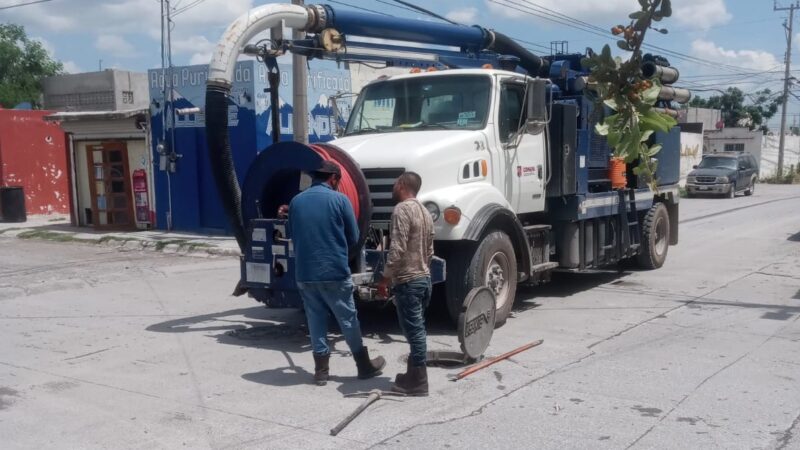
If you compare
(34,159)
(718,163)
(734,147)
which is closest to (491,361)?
(34,159)

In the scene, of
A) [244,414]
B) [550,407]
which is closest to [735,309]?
[550,407]

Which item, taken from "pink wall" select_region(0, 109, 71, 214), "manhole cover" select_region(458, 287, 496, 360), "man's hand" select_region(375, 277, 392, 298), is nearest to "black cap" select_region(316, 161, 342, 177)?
"man's hand" select_region(375, 277, 392, 298)

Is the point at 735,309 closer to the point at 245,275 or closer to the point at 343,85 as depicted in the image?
the point at 245,275

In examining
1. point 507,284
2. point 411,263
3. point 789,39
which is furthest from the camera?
point 789,39

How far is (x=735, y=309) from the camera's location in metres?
9.48

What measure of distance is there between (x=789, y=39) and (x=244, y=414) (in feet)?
172

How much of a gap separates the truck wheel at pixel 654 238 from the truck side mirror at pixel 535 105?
4040mm

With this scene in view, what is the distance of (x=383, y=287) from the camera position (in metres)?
6.56

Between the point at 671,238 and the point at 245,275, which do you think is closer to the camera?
the point at 245,275

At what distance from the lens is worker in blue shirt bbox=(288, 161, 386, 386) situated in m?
6.25

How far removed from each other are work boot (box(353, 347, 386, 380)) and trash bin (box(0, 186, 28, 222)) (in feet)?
60.2

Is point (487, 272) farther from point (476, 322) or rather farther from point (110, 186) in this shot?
point (110, 186)

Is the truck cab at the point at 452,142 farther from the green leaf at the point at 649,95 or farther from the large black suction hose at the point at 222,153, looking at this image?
the green leaf at the point at 649,95

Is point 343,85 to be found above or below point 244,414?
above
